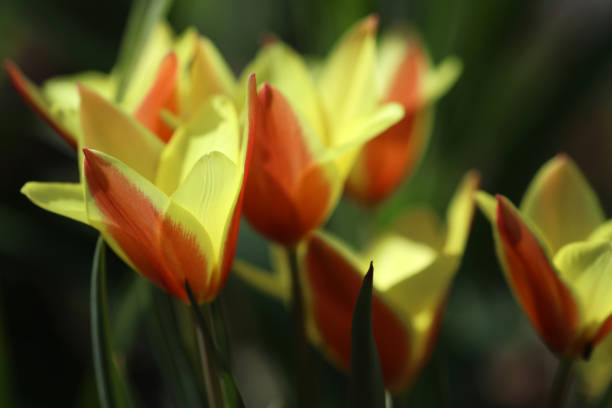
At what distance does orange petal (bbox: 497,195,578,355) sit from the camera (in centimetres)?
38

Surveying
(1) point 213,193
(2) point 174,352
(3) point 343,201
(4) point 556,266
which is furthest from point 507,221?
(3) point 343,201

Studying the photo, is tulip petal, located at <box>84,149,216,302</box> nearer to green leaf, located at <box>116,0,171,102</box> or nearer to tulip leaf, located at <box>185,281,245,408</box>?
tulip leaf, located at <box>185,281,245,408</box>

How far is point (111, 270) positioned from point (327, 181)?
2.27ft

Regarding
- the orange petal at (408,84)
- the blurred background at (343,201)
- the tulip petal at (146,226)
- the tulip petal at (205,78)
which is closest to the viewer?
the tulip petal at (146,226)

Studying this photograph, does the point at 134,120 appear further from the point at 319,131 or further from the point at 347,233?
the point at 347,233

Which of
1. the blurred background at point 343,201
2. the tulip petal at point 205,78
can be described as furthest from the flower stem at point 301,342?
the blurred background at point 343,201

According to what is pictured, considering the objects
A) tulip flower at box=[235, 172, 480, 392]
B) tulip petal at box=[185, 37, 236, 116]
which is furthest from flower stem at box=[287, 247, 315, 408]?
tulip petal at box=[185, 37, 236, 116]

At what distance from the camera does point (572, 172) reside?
17.5 inches

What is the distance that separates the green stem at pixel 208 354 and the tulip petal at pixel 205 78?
0.13 m

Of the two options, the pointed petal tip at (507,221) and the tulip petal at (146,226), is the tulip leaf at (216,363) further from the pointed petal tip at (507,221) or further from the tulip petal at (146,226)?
the pointed petal tip at (507,221)

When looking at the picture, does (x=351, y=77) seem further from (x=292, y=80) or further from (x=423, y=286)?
(x=423, y=286)

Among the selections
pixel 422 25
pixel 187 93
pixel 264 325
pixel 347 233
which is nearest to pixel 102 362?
pixel 187 93

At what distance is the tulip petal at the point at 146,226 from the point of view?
360 mm

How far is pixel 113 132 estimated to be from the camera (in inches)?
16.1
